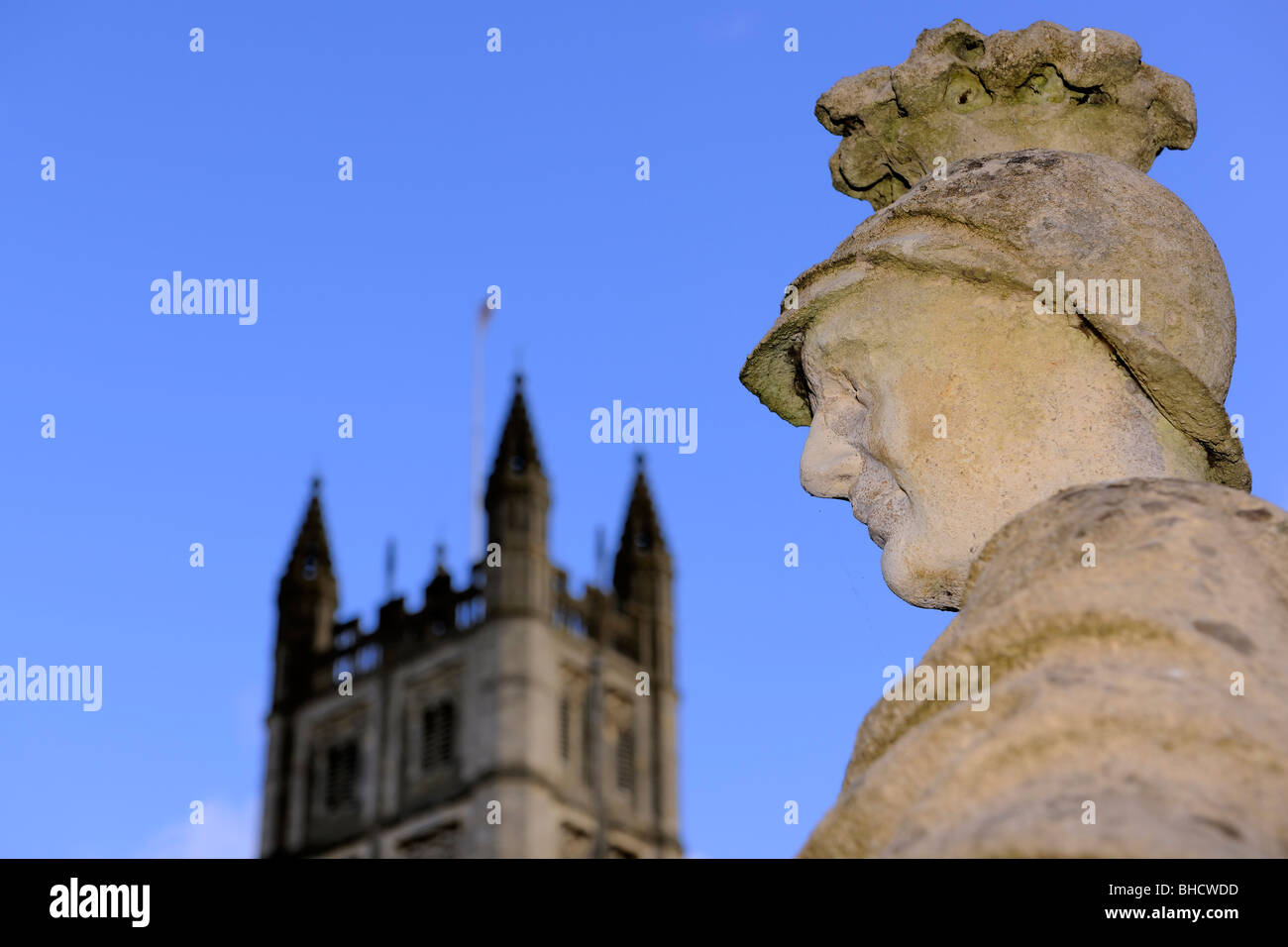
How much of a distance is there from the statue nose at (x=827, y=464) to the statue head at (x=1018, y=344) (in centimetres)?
11

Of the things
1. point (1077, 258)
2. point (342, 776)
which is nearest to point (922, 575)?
point (1077, 258)

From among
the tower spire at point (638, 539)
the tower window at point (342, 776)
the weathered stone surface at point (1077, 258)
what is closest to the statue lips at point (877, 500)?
the weathered stone surface at point (1077, 258)

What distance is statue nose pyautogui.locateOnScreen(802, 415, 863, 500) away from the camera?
3207mm

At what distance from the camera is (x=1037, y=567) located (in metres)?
2.29

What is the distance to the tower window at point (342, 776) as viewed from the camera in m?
67.1

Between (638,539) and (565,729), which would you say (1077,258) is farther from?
(638,539)

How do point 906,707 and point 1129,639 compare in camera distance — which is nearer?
point 1129,639

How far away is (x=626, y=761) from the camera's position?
66062 millimetres

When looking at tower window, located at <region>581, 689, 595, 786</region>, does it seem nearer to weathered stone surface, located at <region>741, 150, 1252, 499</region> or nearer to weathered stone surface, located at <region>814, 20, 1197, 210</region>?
weathered stone surface, located at <region>814, 20, 1197, 210</region>

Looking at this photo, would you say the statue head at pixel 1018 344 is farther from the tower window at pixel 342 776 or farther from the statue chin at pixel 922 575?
the tower window at pixel 342 776

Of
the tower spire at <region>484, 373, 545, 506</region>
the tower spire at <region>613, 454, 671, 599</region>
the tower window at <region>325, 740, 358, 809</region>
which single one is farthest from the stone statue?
the tower window at <region>325, 740, 358, 809</region>
